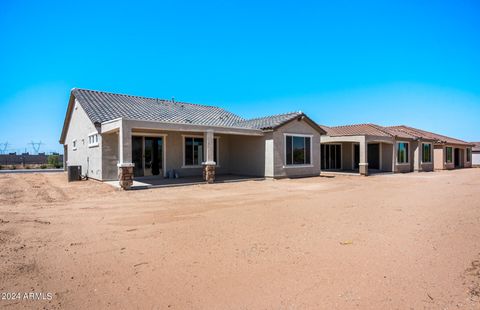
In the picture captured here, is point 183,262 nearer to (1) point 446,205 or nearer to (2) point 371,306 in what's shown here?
(2) point 371,306

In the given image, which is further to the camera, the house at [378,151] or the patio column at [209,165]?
the house at [378,151]

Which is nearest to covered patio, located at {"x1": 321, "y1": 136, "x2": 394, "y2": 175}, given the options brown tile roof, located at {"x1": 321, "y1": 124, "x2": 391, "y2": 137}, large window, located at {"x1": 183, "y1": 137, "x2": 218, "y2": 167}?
brown tile roof, located at {"x1": 321, "y1": 124, "x2": 391, "y2": 137}

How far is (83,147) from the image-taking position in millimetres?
18250

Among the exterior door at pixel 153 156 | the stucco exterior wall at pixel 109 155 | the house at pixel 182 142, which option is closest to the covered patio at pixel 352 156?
the house at pixel 182 142

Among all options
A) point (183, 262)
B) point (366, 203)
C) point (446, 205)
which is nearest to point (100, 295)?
point (183, 262)

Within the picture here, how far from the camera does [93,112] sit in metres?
16.0

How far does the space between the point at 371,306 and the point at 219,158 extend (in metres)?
16.7

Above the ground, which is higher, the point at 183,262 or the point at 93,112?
the point at 93,112

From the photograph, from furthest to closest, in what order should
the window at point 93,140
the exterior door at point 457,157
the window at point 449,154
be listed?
the exterior door at point 457,157
the window at point 449,154
the window at point 93,140

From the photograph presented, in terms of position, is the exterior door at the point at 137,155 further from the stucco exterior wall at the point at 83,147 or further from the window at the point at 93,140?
the window at the point at 93,140

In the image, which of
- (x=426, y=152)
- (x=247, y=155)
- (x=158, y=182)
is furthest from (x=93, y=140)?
(x=426, y=152)

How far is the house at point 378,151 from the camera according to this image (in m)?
23.4

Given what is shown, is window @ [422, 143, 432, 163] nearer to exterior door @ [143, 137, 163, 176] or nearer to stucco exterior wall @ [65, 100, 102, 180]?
exterior door @ [143, 137, 163, 176]

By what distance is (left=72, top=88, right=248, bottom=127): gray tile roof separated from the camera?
1622 centimetres
